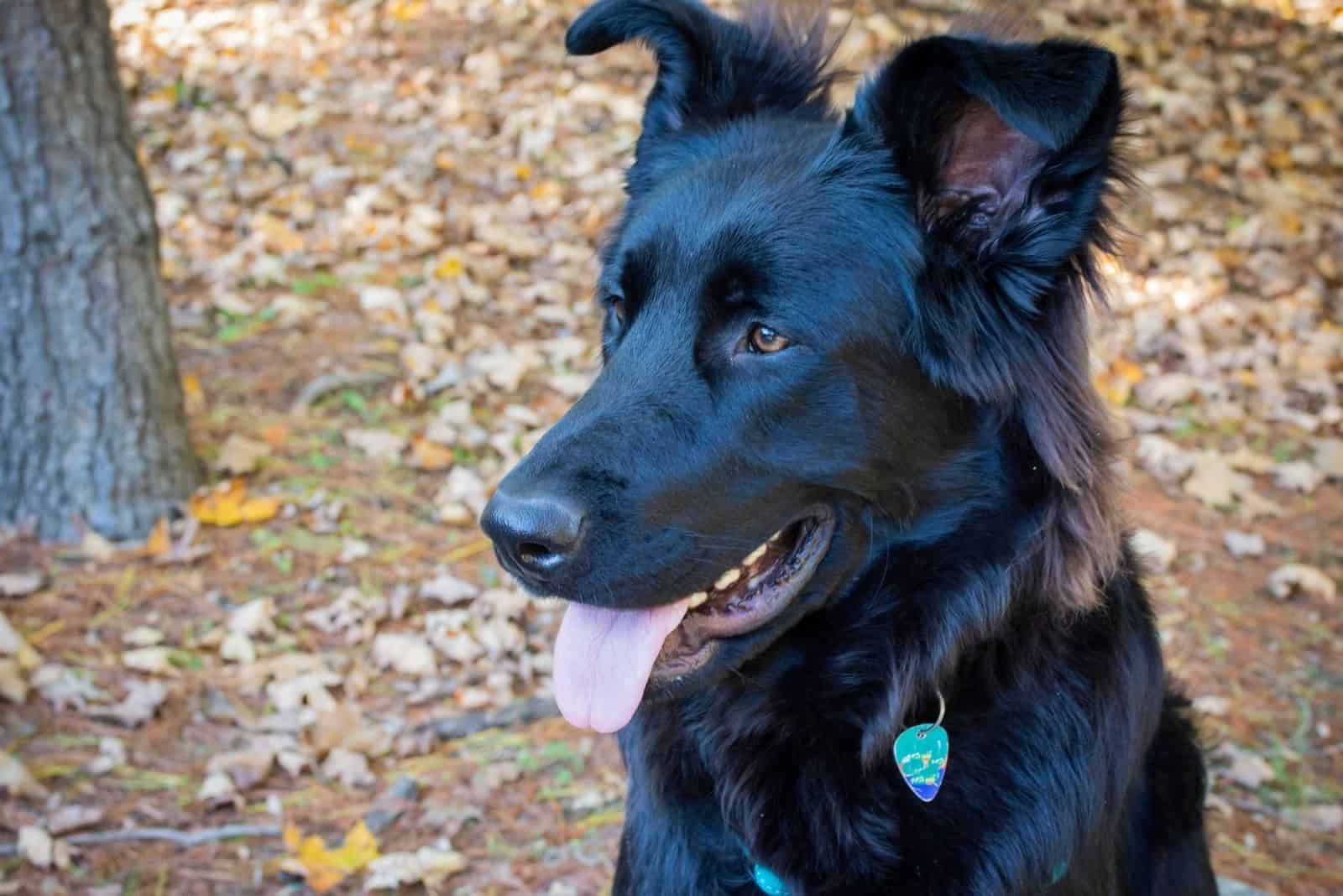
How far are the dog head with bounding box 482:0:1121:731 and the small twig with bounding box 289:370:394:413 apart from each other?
3.30m

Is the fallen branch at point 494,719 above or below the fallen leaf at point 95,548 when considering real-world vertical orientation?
below

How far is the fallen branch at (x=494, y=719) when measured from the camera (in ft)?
13.6

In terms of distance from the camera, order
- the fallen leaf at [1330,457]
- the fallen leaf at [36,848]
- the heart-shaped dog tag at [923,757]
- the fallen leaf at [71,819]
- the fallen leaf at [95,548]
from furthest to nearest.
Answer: the fallen leaf at [1330,457] → the fallen leaf at [95,548] → the fallen leaf at [71,819] → the fallen leaf at [36,848] → the heart-shaped dog tag at [923,757]

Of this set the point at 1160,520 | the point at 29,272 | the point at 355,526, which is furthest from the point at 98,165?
the point at 1160,520

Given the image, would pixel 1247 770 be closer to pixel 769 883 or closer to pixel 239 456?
pixel 769 883

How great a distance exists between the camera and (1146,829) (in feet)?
9.61

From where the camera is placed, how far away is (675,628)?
253cm

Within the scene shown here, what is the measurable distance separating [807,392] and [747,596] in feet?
1.43

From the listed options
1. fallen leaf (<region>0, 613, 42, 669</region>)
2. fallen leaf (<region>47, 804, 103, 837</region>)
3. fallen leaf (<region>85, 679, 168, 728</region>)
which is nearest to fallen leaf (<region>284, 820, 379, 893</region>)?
fallen leaf (<region>47, 804, 103, 837</region>)

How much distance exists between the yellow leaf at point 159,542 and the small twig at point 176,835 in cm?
134

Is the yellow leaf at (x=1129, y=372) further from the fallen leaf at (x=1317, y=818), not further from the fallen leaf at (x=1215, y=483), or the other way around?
the fallen leaf at (x=1317, y=818)

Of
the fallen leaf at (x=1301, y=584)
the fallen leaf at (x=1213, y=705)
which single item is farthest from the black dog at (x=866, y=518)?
the fallen leaf at (x=1301, y=584)

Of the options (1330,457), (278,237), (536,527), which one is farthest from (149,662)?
(1330,457)

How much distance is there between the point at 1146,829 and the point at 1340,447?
360cm
